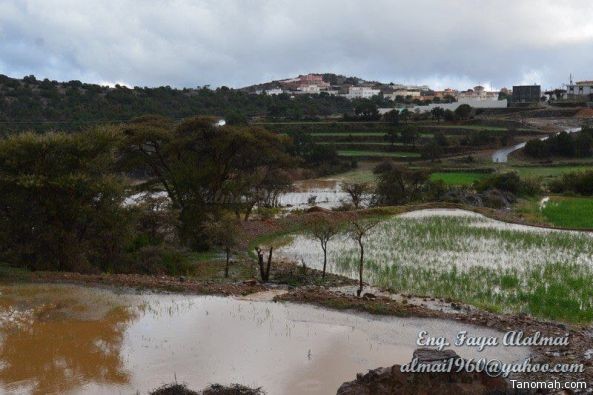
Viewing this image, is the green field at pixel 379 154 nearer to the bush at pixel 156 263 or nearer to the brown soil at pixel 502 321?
the bush at pixel 156 263

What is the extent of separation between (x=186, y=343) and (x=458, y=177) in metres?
46.0

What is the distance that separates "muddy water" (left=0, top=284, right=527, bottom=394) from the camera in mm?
9617

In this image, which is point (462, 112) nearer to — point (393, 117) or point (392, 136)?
point (393, 117)

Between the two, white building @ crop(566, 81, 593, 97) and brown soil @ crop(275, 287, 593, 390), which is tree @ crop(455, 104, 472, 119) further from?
brown soil @ crop(275, 287, 593, 390)

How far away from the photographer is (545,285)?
16594 millimetres

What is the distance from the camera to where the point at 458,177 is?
54000mm

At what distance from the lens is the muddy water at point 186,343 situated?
9.62 meters

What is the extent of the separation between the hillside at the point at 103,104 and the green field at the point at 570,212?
136 feet

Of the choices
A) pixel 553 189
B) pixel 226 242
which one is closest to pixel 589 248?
pixel 226 242

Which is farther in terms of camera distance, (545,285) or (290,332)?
(545,285)

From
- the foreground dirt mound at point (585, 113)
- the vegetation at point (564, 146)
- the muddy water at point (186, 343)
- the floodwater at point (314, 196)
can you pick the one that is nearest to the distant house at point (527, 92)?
the foreground dirt mound at point (585, 113)

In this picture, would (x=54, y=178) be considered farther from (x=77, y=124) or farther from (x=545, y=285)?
(x=77, y=124)

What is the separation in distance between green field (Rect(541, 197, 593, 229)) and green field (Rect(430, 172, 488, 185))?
9872 mm

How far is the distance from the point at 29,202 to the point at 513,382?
15.3 metres
